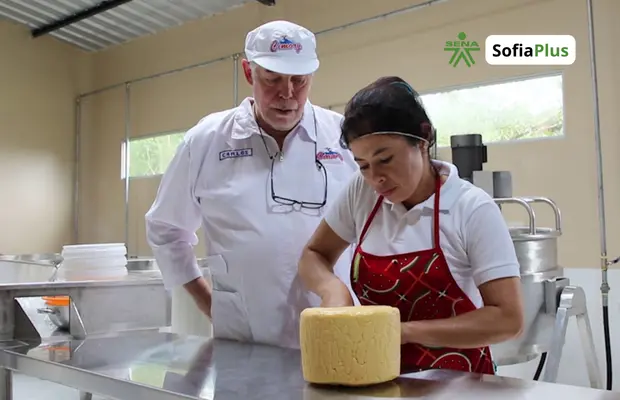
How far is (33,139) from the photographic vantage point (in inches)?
239

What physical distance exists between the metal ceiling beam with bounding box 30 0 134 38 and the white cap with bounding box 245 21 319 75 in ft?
13.4

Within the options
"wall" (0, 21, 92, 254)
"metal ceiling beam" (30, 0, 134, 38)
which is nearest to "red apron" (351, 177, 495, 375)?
"metal ceiling beam" (30, 0, 134, 38)

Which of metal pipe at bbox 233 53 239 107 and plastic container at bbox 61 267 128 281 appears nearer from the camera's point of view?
plastic container at bbox 61 267 128 281

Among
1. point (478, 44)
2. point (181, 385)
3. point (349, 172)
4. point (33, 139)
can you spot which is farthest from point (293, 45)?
point (33, 139)

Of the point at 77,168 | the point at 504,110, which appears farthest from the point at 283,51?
the point at 77,168

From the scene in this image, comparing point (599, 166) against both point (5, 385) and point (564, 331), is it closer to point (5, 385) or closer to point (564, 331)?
point (564, 331)

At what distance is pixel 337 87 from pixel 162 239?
117 inches

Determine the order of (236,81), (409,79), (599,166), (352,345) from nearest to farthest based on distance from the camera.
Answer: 1. (352,345)
2. (599,166)
3. (409,79)
4. (236,81)

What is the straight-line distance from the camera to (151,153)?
5.86m

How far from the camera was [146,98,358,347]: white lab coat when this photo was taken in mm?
1355

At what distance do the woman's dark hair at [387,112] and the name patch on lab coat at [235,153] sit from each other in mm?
468

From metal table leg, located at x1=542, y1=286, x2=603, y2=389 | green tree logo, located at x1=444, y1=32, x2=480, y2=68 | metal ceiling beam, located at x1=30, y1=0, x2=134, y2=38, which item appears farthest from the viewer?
metal ceiling beam, located at x1=30, y1=0, x2=134, y2=38

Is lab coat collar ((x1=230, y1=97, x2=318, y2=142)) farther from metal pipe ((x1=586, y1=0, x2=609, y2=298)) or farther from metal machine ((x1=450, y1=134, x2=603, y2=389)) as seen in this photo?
metal pipe ((x1=586, y1=0, x2=609, y2=298))

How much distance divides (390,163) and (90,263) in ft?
3.54
